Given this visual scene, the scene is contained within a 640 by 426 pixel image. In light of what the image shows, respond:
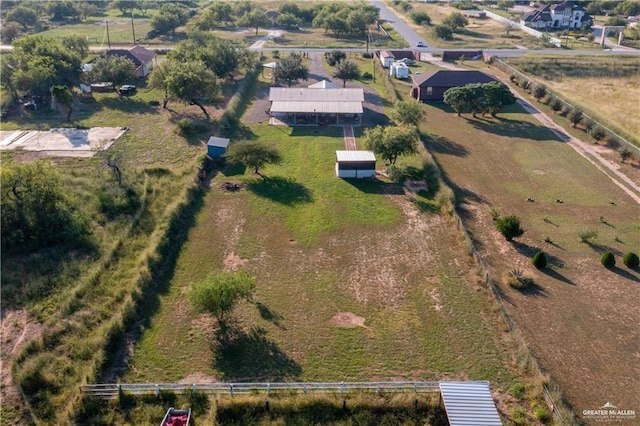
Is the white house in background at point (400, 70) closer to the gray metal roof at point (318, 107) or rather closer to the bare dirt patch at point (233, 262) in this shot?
the gray metal roof at point (318, 107)

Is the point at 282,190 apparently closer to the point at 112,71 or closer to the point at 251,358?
the point at 251,358

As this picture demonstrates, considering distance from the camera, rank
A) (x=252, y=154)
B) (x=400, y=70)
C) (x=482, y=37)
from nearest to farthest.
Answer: (x=252, y=154), (x=400, y=70), (x=482, y=37)

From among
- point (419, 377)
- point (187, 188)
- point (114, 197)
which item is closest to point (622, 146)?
point (419, 377)

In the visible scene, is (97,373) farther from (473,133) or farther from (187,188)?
(473,133)

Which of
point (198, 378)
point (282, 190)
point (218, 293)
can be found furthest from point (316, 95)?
point (198, 378)

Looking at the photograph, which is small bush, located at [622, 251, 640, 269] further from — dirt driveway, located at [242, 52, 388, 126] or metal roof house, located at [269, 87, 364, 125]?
metal roof house, located at [269, 87, 364, 125]

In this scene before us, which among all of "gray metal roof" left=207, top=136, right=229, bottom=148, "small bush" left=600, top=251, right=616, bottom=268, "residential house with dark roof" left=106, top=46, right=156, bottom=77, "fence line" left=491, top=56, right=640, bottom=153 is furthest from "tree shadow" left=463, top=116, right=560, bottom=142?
"residential house with dark roof" left=106, top=46, right=156, bottom=77
